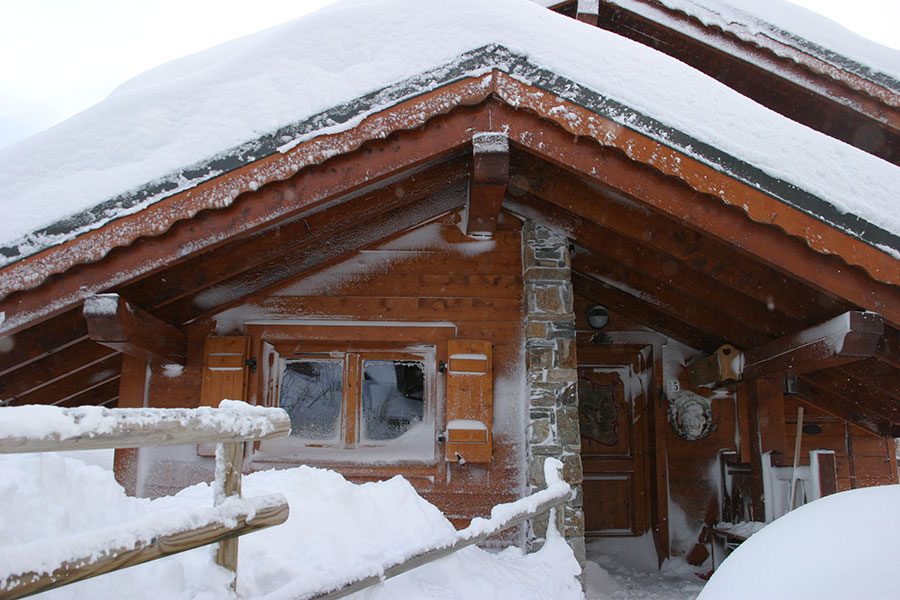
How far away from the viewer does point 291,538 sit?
249 centimetres

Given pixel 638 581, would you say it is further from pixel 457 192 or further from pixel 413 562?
pixel 413 562

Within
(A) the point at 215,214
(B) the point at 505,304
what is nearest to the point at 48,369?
(A) the point at 215,214

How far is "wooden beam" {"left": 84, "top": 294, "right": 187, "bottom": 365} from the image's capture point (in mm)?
4129

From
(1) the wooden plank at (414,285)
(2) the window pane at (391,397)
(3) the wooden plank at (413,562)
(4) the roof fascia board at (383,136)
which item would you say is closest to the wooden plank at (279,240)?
(1) the wooden plank at (414,285)

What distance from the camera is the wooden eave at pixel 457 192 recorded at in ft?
13.2

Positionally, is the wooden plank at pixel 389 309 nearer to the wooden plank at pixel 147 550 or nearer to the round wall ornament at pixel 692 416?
the round wall ornament at pixel 692 416

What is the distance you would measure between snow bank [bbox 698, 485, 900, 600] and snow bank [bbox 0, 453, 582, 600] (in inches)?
47.4

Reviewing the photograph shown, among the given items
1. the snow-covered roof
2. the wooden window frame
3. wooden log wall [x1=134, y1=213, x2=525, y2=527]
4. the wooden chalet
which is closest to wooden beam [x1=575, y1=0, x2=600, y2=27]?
the wooden chalet

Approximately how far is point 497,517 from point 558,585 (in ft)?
2.77

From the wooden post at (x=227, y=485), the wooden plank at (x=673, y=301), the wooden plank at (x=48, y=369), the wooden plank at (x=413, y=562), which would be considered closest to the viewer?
the wooden post at (x=227, y=485)

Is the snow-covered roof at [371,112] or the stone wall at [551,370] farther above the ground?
the snow-covered roof at [371,112]

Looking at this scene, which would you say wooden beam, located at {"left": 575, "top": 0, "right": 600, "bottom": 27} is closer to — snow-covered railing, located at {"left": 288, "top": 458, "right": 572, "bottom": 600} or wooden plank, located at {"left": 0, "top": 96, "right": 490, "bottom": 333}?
wooden plank, located at {"left": 0, "top": 96, "right": 490, "bottom": 333}

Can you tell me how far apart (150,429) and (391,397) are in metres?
3.85

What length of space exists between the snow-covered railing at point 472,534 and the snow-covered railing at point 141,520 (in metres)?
0.33
